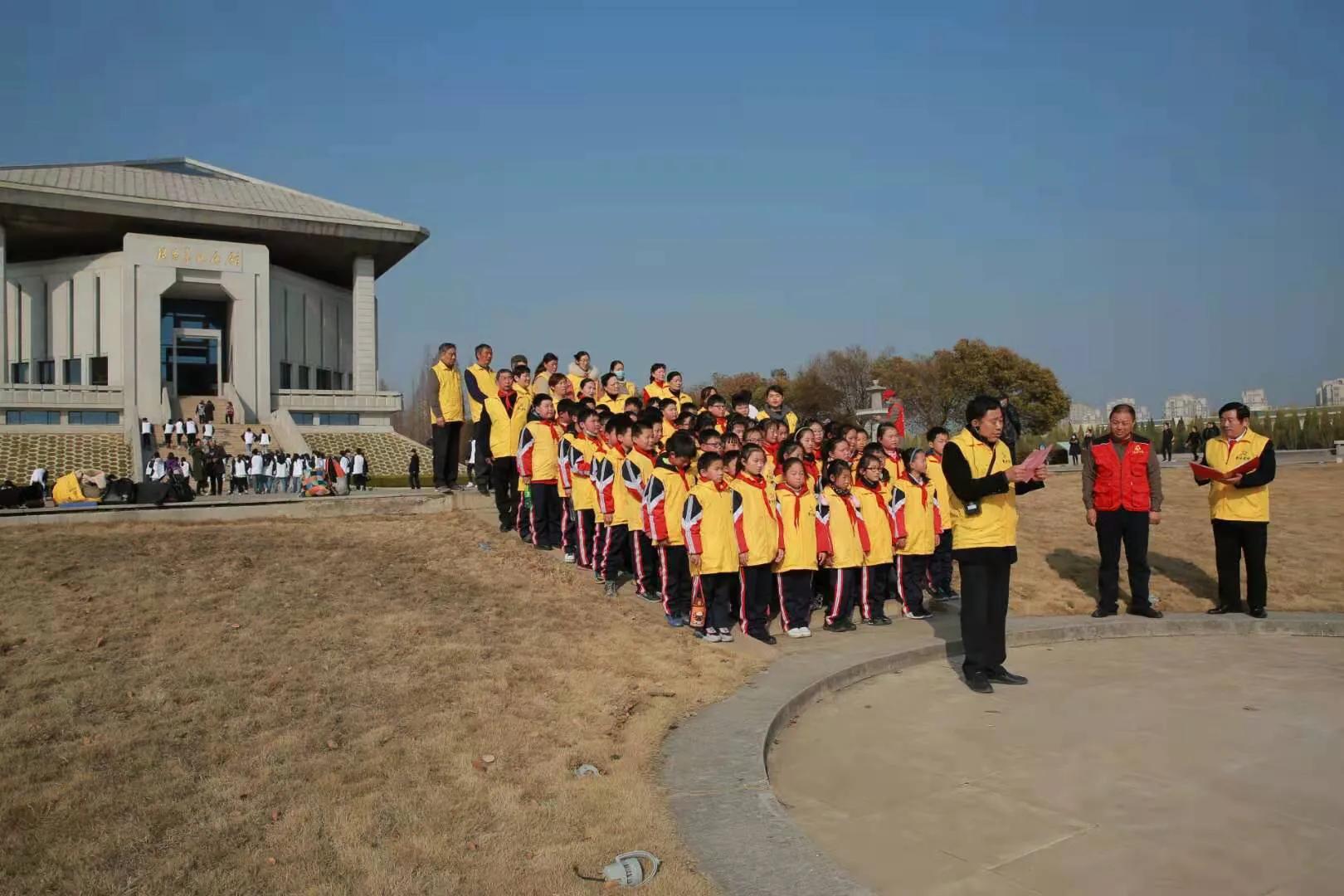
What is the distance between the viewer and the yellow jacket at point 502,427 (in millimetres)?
10805

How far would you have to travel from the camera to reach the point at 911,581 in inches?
Answer: 370

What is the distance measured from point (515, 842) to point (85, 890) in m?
1.62

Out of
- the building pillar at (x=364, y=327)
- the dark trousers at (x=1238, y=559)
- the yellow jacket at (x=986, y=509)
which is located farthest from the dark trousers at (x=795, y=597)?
the building pillar at (x=364, y=327)

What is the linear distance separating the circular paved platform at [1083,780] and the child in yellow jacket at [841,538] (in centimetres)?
139

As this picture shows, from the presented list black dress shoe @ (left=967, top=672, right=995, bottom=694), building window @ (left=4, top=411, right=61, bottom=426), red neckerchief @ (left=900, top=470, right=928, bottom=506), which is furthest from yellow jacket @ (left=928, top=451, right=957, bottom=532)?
building window @ (left=4, top=411, right=61, bottom=426)

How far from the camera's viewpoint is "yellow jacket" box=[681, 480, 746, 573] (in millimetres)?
7668

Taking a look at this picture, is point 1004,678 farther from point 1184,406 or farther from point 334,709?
point 1184,406

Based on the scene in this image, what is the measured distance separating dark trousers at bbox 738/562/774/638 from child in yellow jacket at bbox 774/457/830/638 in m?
0.32

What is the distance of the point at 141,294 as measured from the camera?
43594 mm

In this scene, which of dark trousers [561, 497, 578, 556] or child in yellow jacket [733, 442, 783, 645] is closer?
child in yellow jacket [733, 442, 783, 645]

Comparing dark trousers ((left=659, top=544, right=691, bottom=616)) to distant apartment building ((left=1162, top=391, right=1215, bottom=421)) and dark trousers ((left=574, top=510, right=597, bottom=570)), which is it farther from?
distant apartment building ((left=1162, top=391, right=1215, bottom=421))

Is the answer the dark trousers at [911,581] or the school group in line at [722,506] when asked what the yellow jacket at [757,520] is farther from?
the dark trousers at [911,581]

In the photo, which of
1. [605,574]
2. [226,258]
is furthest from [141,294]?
[605,574]

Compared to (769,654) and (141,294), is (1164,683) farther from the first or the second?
(141,294)
